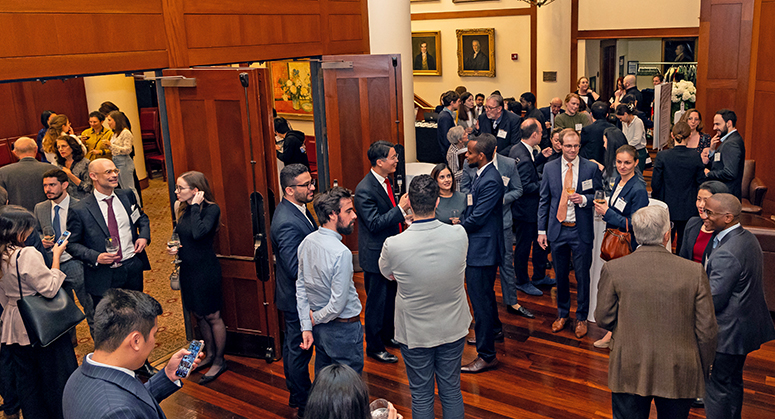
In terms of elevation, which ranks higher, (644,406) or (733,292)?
(733,292)

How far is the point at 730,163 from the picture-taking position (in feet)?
19.0

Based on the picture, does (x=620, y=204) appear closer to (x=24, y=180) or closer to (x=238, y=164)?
(x=238, y=164)

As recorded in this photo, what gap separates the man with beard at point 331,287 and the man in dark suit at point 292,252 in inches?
13.1

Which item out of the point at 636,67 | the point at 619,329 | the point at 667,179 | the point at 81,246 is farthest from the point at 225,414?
the point at 636,67

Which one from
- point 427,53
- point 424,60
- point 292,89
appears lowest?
point 292,89

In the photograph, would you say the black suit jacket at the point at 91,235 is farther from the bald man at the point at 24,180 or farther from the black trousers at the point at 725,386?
the black trousers at the point at 725,386

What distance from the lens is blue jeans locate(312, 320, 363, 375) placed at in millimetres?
3500

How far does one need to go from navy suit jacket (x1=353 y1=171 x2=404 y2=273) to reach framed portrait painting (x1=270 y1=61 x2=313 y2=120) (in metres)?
8.05

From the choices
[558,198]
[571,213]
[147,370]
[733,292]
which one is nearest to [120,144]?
[147,370]

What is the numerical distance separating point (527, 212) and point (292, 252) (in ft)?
9.06

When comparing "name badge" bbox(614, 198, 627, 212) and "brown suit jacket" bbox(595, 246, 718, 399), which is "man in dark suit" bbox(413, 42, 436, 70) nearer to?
"name badge" bbox(614, 198, 627, 212)

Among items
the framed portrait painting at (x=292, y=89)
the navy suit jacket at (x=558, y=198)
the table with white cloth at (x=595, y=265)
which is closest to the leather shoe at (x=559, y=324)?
the table with white cloth at (x=595, y=265)

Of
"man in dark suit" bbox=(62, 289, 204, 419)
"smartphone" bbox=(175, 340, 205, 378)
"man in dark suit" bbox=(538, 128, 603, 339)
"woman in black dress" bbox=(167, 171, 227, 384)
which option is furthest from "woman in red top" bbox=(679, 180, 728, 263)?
"woman in black dress" bbox=(167, 171, 227, 384)

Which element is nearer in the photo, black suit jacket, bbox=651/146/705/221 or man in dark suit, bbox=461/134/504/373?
man in dark suit, bbox=461/134/504/373
